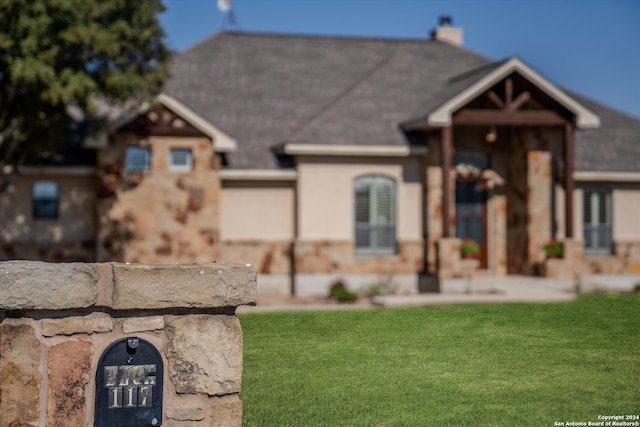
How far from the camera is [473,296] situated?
17875 mm

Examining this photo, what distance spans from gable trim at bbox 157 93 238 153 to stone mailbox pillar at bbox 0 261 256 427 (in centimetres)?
1469

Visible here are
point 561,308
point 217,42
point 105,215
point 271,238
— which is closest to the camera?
point 561,308

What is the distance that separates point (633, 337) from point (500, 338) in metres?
1.45

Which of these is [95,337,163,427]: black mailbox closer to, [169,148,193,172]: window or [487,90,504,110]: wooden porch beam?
[169,148,193,172]: window

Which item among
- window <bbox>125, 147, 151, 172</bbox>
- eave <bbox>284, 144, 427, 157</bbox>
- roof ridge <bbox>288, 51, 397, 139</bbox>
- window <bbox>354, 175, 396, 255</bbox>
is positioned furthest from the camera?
roof ridge <bbox>288, 51, 397, 139</bbox>

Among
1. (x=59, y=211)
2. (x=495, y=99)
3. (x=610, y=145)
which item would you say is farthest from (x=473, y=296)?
(x=59, y=211)

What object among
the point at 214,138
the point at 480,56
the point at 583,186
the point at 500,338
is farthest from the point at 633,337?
the point at 480,56

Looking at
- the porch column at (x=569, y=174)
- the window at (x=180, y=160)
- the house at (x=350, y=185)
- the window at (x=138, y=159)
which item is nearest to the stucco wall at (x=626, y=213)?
the house at (x=350, y=185)

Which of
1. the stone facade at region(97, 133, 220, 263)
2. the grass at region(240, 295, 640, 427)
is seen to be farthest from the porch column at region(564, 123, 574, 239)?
the grass at region(240, 295, 640, 427)

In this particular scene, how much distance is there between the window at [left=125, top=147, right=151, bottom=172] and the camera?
67.8ft

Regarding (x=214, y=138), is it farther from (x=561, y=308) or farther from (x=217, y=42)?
(x=561, y=308)

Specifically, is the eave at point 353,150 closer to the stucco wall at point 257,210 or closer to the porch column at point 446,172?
the porch column at point 446,172

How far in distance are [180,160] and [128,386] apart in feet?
49.7

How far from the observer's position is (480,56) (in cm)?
2775
